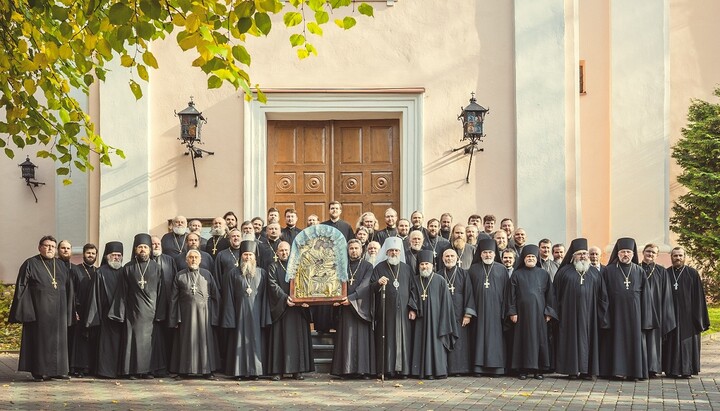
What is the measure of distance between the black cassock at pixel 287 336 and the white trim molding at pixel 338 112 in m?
3.76

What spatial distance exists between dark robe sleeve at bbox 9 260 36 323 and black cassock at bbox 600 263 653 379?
7.15 meters

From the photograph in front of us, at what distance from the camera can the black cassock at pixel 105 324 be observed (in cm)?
1450

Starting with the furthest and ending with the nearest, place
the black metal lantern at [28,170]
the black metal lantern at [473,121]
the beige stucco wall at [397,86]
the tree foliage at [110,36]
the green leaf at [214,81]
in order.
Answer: the black metal lantern at [28,170] → the beige stucco wall at [397,86] → the black metal lantern at [473,121] → the green leaf at [214,81] → the tree foliage at [110,36]

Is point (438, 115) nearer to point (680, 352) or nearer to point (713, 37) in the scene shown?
point (680, 352)

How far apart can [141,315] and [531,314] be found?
16.3 ft

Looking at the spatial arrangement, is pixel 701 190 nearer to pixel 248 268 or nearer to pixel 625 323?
pixel 625 323

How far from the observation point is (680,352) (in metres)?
14.2

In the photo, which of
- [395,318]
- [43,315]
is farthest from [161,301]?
[395,318]

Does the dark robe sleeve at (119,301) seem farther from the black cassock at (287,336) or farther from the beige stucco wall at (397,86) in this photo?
the beige stucco wall at (397,86)

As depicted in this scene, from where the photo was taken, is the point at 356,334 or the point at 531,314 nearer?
the point at 356,334

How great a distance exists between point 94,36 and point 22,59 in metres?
1.75

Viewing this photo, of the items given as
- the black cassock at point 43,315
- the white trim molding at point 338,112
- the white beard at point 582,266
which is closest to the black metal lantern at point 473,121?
the white trim molding at point 338,112

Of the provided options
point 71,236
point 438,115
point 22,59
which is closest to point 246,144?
point 438,115

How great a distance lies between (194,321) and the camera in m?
14.4
